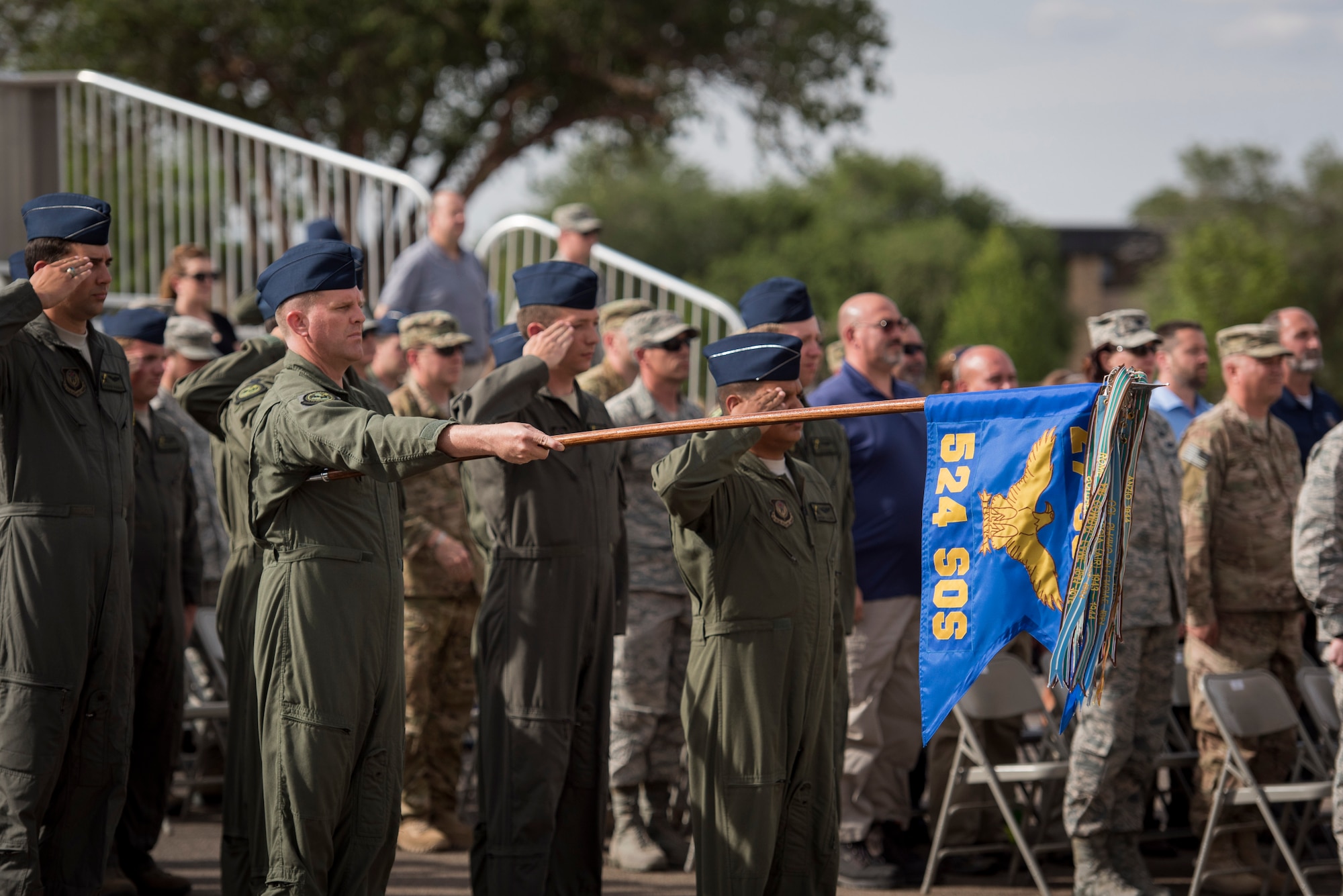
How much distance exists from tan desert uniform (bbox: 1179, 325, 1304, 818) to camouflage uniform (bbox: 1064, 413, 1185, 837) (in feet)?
1.95

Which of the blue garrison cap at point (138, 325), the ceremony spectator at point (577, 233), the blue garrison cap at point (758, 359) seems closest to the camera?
the blue garrison cap at point (758, 359)

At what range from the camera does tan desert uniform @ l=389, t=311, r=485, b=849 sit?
682 centimetres

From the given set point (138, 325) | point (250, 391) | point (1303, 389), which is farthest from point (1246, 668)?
point (138, 325)

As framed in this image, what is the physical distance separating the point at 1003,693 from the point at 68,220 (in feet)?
13.6

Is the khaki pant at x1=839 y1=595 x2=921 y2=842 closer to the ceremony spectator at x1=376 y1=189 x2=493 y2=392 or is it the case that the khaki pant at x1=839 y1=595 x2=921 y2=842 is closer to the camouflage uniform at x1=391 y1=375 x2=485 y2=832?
the camouflage uniform at x1=391 y1=375 x2=485 y2=832

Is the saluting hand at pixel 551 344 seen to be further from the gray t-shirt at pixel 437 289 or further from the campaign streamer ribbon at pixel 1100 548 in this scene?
the gray t-shirt at pixel 437 289

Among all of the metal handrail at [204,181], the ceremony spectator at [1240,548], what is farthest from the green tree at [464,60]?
the ceremony spectator at [1240,548]

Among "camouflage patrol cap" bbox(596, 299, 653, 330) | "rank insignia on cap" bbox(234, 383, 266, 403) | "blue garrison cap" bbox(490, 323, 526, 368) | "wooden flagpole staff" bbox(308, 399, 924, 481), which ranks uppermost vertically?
"camouflage patrol cap" bbox(596, 299, 653, 330)

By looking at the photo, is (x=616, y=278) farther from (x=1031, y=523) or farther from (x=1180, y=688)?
(x=1031, y=523)

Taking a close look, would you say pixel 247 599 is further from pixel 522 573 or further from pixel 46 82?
pixel 46 82

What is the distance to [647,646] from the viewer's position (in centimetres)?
662

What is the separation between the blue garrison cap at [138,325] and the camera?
6.00 meters

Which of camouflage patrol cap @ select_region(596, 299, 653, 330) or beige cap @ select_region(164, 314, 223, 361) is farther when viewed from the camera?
camouflage patrol cap @ select_region(596, 299, 653, 330)

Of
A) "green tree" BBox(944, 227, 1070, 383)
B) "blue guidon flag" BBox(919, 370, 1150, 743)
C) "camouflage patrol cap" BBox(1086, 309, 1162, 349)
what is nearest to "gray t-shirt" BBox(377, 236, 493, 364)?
"camouflage patrol cap" BBox(1086, 309, 1162, 349)
